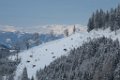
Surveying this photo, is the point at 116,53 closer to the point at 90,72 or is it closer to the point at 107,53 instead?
the point at 107,53

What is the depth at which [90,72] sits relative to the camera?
167625 mm

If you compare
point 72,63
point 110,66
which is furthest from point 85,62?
point 110,66

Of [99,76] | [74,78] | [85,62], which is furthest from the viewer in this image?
[85,62]

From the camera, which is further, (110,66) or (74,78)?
(74,78)

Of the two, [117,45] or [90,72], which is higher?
[117,45]

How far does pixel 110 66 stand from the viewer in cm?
16388

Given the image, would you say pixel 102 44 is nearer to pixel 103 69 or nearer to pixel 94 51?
pixel 94 51

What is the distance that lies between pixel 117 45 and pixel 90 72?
30.1 meters

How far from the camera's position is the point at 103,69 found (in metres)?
162

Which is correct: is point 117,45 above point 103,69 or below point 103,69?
above

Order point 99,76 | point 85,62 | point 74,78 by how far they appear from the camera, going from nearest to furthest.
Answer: point 99,76 → point 74,78 → point 85,62

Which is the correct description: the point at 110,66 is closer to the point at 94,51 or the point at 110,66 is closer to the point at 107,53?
the point at 107,53

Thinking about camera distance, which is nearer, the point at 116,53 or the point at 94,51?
the point at 116,53

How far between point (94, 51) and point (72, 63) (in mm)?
14642
